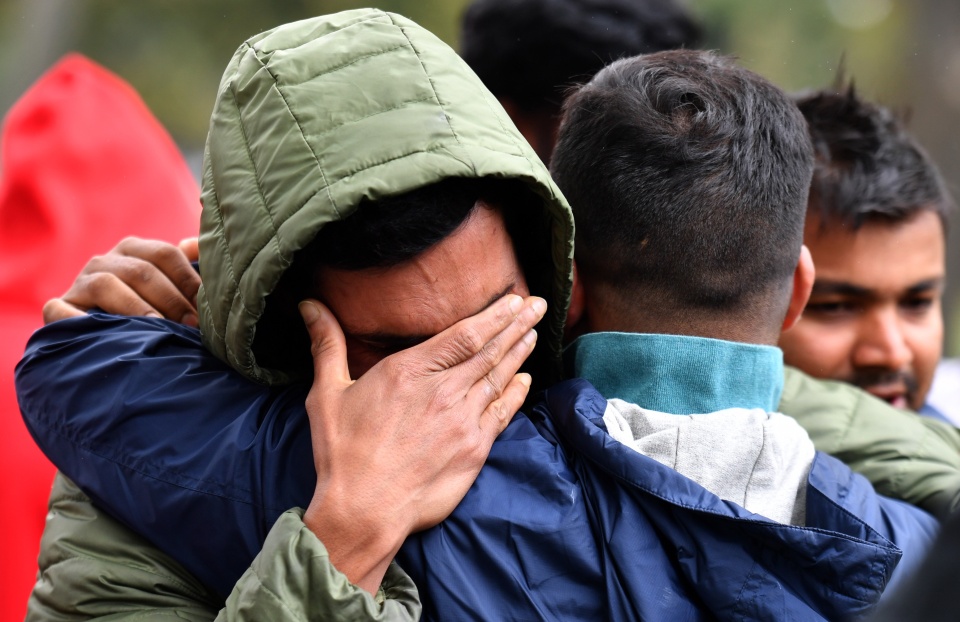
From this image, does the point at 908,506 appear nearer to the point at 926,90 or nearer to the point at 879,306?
the point at 879,306

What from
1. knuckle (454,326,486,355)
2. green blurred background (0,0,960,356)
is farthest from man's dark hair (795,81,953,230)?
green blurred background (0,0,960,356)

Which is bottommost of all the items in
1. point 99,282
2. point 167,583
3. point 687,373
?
point 167,583

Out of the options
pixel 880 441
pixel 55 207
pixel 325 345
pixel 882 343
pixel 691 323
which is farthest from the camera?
pixel 55 207

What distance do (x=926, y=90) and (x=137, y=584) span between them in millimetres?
8628

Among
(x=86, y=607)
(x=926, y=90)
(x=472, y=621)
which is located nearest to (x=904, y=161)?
(x=472, y=621)

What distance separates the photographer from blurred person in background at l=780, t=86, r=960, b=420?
3.21m

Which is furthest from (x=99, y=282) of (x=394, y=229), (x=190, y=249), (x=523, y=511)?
(x=523, y=511)

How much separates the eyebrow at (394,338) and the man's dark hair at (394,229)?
0.14m

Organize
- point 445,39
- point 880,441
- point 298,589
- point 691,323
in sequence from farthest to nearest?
point 445,39, point 880,441, point 691,323, point 298,589

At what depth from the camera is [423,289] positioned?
2033 mm

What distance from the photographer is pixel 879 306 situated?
3.24 meters

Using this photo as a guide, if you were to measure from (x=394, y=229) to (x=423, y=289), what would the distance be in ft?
0.44

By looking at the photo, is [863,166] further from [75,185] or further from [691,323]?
[75,185]

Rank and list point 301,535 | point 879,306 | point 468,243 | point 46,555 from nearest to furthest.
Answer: point 301,535
point 468,243
point 46,555
point 879,306
